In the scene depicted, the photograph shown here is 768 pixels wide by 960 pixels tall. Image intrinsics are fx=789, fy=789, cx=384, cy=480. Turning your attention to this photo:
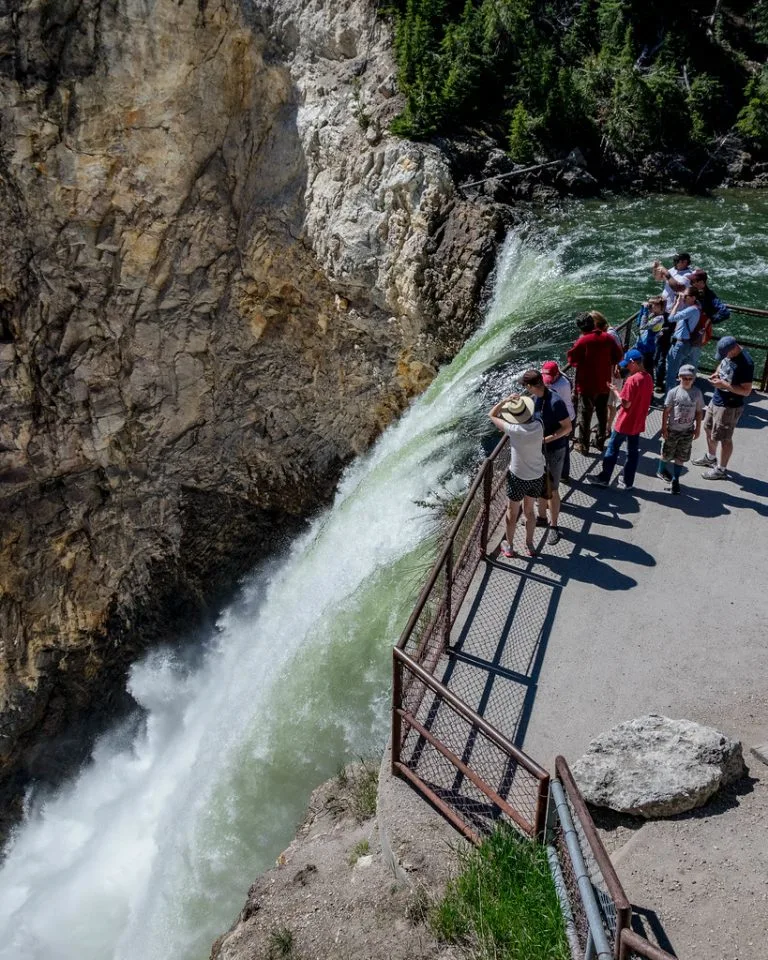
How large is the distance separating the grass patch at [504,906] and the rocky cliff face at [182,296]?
10263mm

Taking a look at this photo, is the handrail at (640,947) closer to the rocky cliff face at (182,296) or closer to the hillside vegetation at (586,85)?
the rocky cliff face at (182,296)

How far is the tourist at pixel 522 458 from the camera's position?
666cm

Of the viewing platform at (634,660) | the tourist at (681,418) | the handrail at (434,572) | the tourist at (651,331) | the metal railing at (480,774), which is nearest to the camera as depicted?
the metal railing at (480,774)

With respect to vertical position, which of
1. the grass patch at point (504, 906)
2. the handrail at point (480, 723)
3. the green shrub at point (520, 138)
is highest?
the green shrub at point (520, 138)

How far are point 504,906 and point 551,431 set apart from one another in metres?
4.00

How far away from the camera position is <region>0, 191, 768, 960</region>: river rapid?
830 cm

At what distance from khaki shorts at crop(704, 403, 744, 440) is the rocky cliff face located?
636cm

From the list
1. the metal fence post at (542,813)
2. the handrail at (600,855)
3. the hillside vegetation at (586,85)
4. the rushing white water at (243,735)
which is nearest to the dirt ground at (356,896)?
the metal fence post at (542,813)

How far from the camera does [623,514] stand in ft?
25.0

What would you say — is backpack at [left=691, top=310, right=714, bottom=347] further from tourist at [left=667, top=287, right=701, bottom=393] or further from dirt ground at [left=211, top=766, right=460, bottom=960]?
dirt ground at [left=211, top=766, right=460, bottom=960]

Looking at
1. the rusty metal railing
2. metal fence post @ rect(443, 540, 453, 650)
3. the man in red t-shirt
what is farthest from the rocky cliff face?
the rusty metal railing

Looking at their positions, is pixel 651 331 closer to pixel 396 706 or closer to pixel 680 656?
pixel 680 656

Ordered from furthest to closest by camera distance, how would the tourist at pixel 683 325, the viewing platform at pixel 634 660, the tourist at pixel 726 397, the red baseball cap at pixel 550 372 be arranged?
the tourist at pixel 683 325 → the tourist at pixel 726 397 → the red baseball cap at pixel 550 372 → the viewing platform at pixel 634 660

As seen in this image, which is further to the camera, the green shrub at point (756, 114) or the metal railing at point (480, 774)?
the green shrub at point (756, 114)
